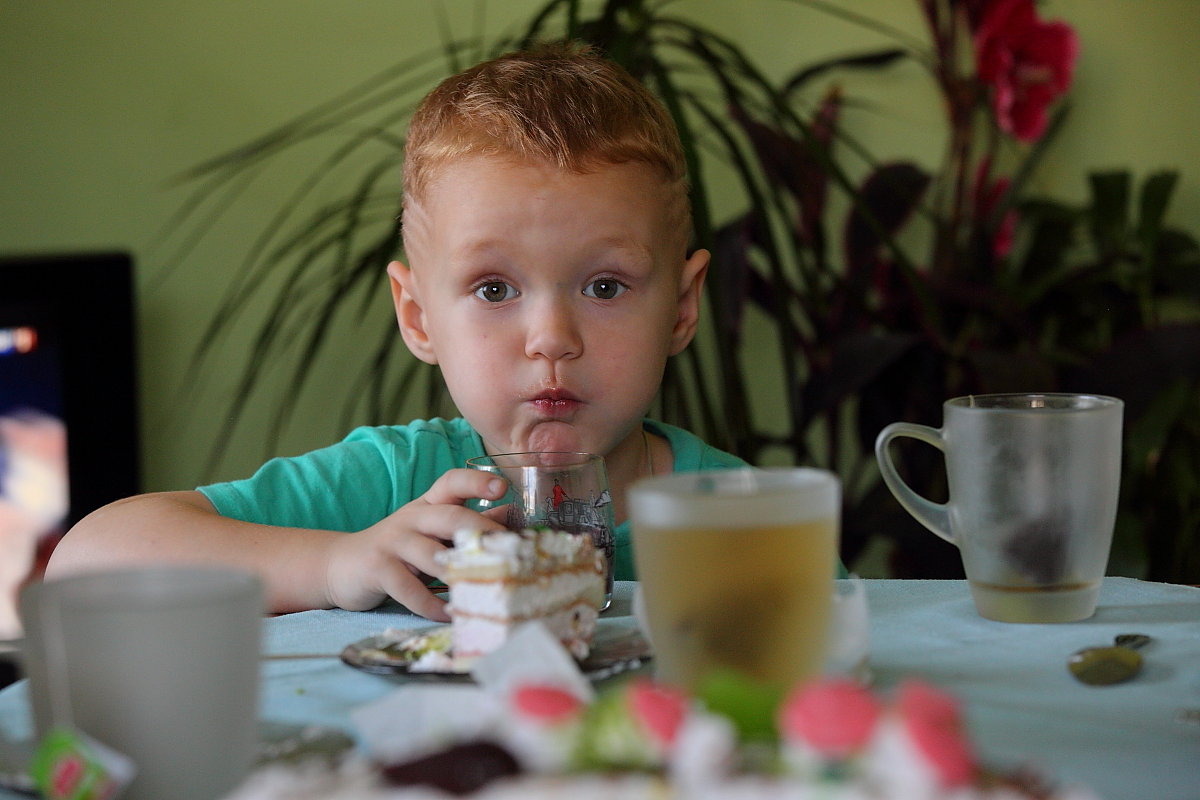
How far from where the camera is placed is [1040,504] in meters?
Answer: 0.69

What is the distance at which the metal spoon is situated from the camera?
1.86 ft

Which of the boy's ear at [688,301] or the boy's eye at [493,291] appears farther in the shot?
the boy's ear at [688,301]

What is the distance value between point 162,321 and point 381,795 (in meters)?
1.84

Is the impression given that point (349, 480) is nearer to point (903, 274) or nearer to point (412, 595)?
point (412, 595)

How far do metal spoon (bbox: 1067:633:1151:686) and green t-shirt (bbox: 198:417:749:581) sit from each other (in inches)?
18.6

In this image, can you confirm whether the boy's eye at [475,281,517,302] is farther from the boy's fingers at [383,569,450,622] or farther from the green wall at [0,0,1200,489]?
the green wall at [0,0,1200,489]

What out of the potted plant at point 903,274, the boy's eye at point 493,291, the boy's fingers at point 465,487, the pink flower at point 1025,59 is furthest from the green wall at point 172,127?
the boy's fingers at point 465,487

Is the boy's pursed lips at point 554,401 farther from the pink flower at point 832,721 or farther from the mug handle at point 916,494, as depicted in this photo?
the pink flower at point 832,721

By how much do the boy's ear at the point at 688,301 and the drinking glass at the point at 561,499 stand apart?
0.44 metres

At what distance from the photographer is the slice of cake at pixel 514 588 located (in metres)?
0.59

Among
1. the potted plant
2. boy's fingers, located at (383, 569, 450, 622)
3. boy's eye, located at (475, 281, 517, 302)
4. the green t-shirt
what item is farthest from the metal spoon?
the potted plant

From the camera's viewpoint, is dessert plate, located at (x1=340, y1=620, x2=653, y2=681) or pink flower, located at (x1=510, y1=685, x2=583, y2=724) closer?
pink flower, located at (x1=510, y1=685, x2=583, y2=724)

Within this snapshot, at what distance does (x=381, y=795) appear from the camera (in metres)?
0.32

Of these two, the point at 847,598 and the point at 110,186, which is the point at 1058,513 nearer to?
the point at 847,598
